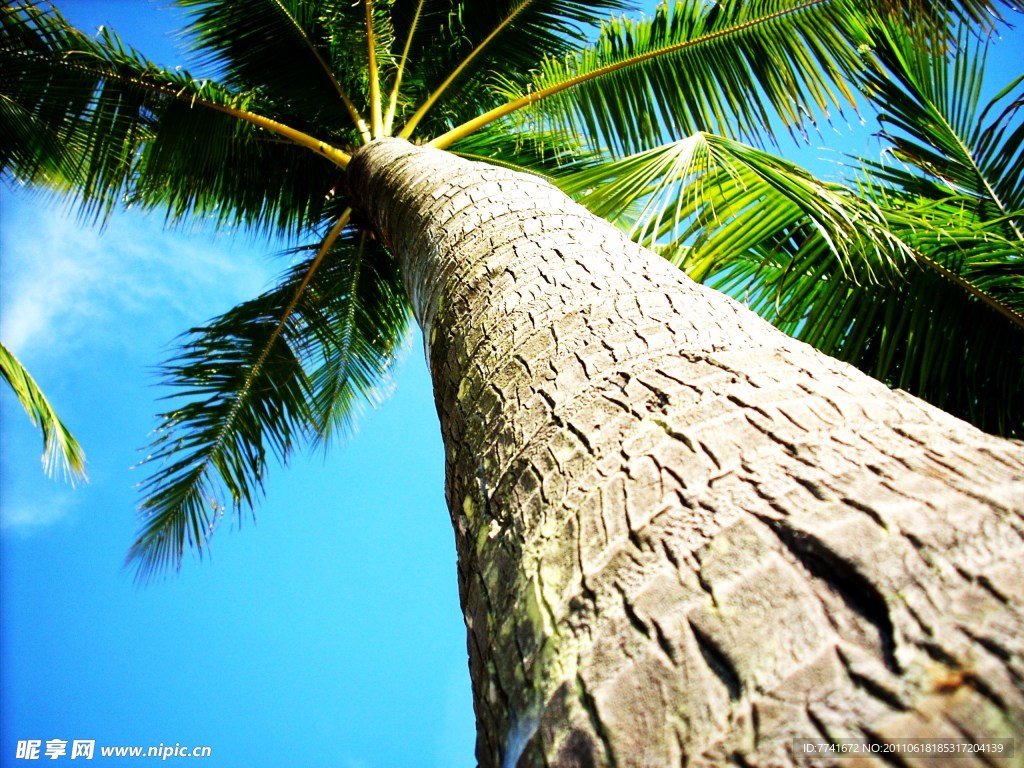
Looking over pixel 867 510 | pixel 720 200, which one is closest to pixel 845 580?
pixel 867 510

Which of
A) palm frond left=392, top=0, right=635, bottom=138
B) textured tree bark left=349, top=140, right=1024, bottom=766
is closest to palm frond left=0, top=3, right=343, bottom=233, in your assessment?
palm frond left=392, top=0, right=635, bottom=138

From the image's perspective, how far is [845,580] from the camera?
557 millimetres

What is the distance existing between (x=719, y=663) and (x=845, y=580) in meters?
0.12

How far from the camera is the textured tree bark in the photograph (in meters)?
0.50

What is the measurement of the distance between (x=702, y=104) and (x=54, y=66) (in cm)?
350

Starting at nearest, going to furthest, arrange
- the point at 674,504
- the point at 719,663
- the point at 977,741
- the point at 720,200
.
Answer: the point at 977,741
the point at 719,663
the point at 674,504
the point at 720,200

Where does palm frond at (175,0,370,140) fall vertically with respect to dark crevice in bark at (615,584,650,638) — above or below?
above

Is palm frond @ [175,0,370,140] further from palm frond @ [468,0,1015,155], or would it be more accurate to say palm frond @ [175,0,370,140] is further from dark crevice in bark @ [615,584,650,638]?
dark crevice in bark @ [615,584,650,638]

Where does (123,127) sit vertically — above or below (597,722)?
above

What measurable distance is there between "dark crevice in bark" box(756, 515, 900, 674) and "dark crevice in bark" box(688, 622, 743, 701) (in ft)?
0.33

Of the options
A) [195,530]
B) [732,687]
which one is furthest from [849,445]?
[195,530]

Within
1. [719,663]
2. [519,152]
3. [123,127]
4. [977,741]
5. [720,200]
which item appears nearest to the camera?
[977,741]

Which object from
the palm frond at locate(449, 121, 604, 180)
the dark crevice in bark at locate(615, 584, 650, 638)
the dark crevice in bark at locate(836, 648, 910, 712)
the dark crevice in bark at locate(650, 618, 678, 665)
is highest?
the palm frond at locate(449, 121, 604, 180)

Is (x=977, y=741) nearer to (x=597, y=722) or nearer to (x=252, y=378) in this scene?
(x=597, y=722)
